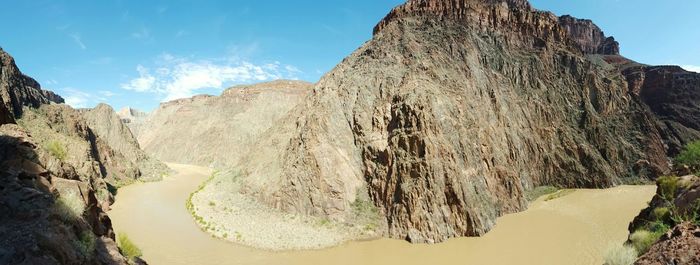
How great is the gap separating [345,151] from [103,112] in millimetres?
82603

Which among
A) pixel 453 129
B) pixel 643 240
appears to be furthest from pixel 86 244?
pixel 453 129

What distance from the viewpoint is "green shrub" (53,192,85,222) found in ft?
29.4

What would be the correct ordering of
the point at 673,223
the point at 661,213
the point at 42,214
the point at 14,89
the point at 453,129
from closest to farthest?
the point at 42,214, the point at 673,223, the point at 661,213, the point at 453,129, the point at 14,89

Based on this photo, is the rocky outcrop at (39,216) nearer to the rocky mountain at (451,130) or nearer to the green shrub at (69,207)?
the green shrub at (69,207)

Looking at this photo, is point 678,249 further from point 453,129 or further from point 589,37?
point 589,37

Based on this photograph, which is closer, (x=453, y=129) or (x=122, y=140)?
(x=453, y=129)

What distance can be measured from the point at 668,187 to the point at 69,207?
61.9ft

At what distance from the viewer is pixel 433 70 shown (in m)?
35.1

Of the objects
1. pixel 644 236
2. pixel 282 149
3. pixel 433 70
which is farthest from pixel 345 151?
pixel 644 236

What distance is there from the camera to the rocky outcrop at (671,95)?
63.0 m

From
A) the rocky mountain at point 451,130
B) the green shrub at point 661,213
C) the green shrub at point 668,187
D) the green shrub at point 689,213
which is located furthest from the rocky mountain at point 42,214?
the green shrub at point 668,187

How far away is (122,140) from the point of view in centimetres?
7506

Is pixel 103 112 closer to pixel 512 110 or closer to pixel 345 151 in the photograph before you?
pixel 345 151

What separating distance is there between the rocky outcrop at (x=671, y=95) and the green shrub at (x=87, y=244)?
74026 millimetres
